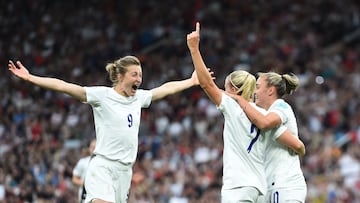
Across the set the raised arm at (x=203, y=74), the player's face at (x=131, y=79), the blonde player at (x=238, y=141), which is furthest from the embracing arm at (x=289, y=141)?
the player's face at (x=131, y=79)

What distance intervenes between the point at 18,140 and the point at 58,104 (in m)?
1.91

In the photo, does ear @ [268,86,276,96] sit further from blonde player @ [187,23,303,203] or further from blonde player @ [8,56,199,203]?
blonde player @ [8,56,199,203]

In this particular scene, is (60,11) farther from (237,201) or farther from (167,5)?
(237,201)

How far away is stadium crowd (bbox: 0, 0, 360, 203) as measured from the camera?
63.1ft

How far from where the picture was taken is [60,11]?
26172 millimetres

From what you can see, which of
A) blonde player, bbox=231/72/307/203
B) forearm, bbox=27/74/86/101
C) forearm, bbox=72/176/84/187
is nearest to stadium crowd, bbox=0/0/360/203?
forearm, bbox=72/176/84/187

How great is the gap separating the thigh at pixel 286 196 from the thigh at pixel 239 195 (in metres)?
0.30

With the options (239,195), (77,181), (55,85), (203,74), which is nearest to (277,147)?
(239,195)

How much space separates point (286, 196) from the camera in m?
8.96

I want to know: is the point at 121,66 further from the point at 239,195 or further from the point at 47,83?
the point at 239,195

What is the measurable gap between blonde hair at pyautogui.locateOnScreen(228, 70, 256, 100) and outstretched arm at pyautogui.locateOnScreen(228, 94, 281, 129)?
104 millimetres

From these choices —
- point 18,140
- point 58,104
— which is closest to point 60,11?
point 58,104

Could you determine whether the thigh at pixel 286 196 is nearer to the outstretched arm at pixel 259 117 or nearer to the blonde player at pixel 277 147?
the blonde player at pixel 277 147

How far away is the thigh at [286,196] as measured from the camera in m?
8.95
